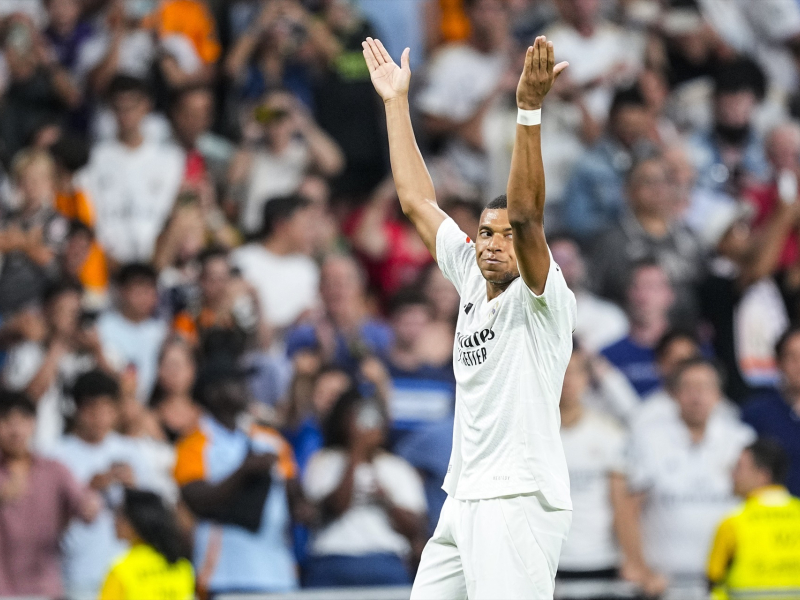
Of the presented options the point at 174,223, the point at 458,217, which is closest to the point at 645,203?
the point at 458,217

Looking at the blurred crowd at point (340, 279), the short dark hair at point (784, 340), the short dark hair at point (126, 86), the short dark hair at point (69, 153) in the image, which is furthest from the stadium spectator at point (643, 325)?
the short dark hair at point (69, 153)

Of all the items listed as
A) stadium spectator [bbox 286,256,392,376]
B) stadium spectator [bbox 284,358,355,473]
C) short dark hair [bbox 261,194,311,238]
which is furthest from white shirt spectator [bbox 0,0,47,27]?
stadium spectator [bbox 284,358,355,473]

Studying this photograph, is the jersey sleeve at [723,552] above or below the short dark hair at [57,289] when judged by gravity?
below

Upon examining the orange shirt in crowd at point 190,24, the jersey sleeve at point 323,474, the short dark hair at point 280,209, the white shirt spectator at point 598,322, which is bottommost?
the jersey sleeve at point 323,474

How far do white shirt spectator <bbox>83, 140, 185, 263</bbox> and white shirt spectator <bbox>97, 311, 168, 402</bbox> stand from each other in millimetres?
812

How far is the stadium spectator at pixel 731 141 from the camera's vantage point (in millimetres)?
11672

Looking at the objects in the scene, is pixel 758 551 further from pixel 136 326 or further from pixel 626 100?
pixel 626 100

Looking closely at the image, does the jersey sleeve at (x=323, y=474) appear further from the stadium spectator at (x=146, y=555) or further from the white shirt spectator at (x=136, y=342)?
the white shirt spectator at (x=136, y=342)

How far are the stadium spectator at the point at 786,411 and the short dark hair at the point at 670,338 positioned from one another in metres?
0.61

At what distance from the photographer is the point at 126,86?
9945mm

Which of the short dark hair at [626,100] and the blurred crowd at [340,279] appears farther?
the short dark hair at [626,100]

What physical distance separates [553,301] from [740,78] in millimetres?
8034

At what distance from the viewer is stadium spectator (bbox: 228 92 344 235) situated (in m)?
10.4

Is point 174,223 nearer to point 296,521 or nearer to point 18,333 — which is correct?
point 18,333
